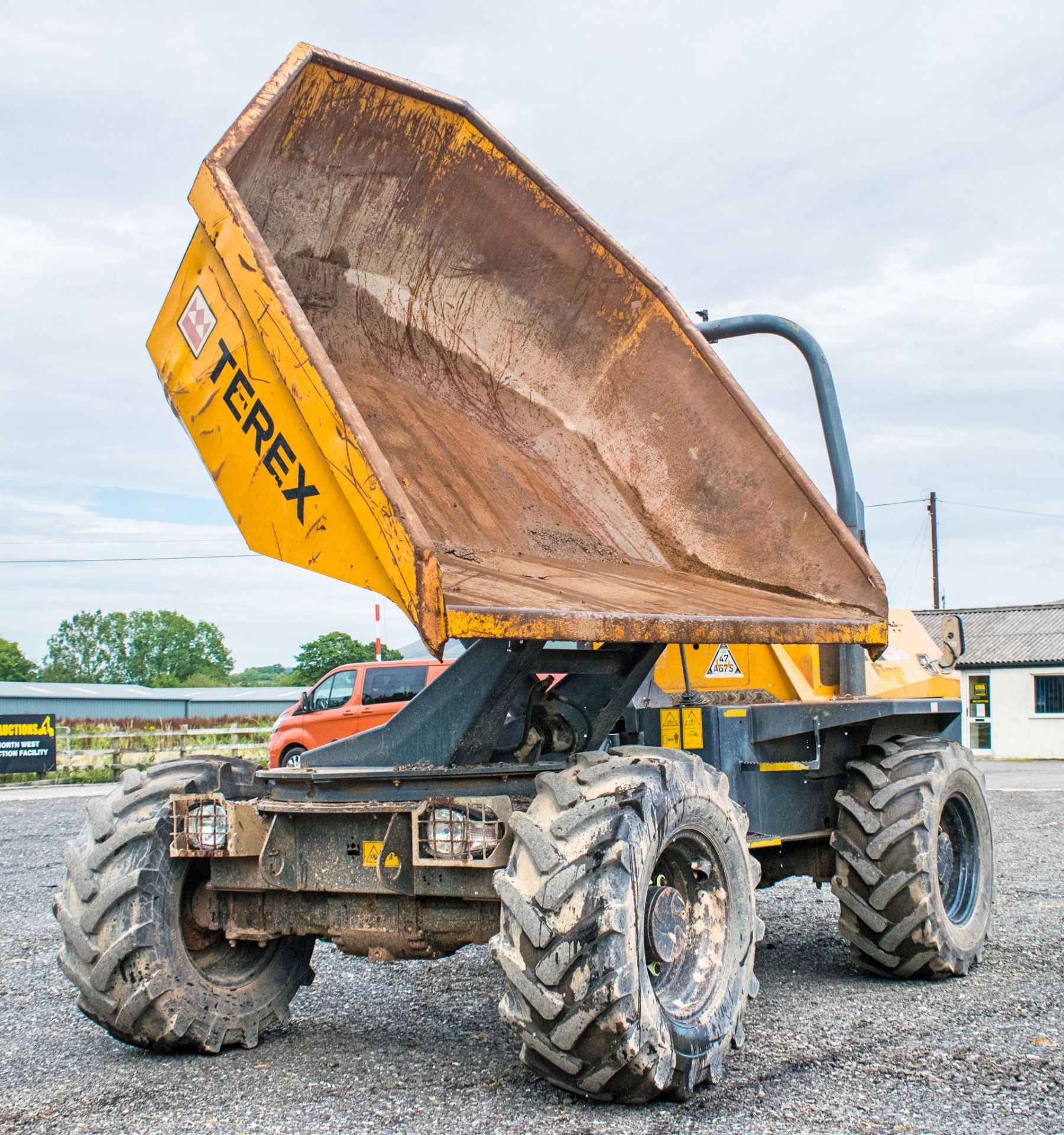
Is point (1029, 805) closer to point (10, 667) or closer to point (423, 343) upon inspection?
point (423, 343)

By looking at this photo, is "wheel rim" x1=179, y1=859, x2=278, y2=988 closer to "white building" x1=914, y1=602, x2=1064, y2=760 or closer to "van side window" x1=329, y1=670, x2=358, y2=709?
"van side window" x1=329, y1=670, x2=358, y2=709

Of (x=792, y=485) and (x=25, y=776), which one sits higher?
(x=792, y=485)

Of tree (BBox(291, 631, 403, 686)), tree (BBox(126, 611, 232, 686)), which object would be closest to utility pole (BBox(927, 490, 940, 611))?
tree (BBox(291, 631, 403, 686))

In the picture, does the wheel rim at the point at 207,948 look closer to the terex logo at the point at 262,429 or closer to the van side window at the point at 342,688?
the terex logo at the point at 262,429

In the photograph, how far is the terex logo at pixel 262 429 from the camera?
4.28m

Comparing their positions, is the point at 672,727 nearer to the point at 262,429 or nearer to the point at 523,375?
the point at 523,375

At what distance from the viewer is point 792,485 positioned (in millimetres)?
5922

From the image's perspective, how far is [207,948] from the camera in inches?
191

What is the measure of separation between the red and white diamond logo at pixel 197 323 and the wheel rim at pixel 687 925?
2.56 m

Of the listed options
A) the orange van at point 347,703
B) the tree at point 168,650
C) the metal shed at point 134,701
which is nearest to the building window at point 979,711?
the orange van at point 347,703

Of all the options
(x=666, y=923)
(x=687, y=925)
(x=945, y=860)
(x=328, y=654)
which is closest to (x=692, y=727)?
(x=687, y=925)

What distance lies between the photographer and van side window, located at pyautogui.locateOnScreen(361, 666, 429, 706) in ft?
57.9

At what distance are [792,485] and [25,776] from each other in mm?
21315

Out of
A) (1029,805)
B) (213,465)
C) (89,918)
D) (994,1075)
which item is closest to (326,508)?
(213,465)
